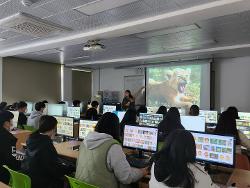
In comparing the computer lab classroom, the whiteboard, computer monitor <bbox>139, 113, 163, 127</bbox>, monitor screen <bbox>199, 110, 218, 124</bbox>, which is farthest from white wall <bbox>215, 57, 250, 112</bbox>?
computer monitor <bbox>139, 113, 163, 127</bbox>

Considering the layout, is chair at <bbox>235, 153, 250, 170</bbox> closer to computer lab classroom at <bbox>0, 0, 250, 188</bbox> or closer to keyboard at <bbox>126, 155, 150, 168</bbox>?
computer lab classroom at <bbox>0, 0, 250, 188</bbox>

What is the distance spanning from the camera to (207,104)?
7.63 metres

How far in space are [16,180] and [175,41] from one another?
4.29 metres

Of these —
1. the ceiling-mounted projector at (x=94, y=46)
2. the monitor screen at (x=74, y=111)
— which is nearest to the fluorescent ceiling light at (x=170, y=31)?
the ceiling-mounted projector at (x=94, y=46)

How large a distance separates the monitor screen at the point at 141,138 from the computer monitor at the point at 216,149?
1.89 ft

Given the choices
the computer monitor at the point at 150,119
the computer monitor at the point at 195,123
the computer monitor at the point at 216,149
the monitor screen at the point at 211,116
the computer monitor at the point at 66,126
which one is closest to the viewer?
the computer monitor at the point at 216,149

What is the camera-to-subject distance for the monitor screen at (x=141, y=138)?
2.92 meters

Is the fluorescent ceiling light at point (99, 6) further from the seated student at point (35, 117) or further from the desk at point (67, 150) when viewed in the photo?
the seated student at point (35, 117)

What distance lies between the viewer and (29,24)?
3.98 metres

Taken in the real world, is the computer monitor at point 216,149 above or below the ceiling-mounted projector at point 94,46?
below

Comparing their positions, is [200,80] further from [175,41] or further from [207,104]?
[175,41]

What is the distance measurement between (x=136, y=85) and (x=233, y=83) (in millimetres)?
3381

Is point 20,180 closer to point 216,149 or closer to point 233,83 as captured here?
point 216,149

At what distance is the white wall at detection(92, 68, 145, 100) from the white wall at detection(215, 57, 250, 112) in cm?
281
